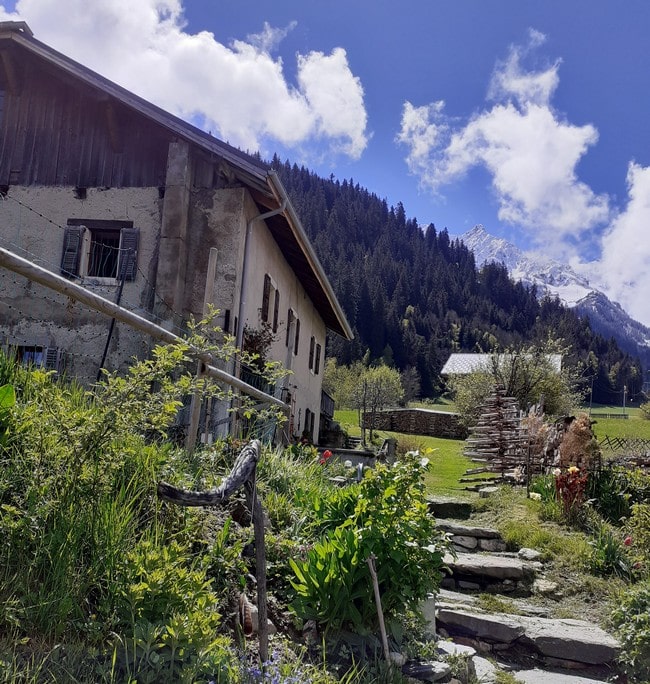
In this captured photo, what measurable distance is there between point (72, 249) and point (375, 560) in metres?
8.62

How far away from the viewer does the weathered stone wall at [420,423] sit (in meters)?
38.6

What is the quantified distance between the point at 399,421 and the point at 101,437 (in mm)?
39099

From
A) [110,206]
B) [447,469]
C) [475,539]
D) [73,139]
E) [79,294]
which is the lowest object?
[475,539]

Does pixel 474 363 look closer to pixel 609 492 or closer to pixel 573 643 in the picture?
pixel 609 492

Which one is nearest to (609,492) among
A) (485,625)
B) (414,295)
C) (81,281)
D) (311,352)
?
(485,625)

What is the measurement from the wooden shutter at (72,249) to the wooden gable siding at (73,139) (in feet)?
2.88

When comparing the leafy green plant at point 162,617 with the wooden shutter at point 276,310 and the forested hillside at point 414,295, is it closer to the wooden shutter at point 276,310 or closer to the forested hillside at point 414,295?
the wooden shutter at point 276,310

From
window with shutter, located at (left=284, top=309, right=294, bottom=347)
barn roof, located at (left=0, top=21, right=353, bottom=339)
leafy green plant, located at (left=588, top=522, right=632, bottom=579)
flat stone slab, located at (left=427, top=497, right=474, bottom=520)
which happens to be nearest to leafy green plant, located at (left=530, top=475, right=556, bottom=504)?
flat stone slab, located at (left=427, top=497, right=474, bottom=520)

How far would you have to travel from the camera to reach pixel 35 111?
10656mm

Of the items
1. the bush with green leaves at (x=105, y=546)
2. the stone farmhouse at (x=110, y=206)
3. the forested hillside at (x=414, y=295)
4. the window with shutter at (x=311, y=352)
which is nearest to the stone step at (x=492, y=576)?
the bush with green leaves at (x=105, y=546)

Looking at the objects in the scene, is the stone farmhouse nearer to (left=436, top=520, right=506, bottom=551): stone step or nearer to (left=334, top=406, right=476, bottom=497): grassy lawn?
(left=436, top=520, right=506, bottom=551): stone step

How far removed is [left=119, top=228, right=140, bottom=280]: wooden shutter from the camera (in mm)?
9930

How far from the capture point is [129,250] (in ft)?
32.6

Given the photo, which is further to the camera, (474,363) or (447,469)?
(474,363)
